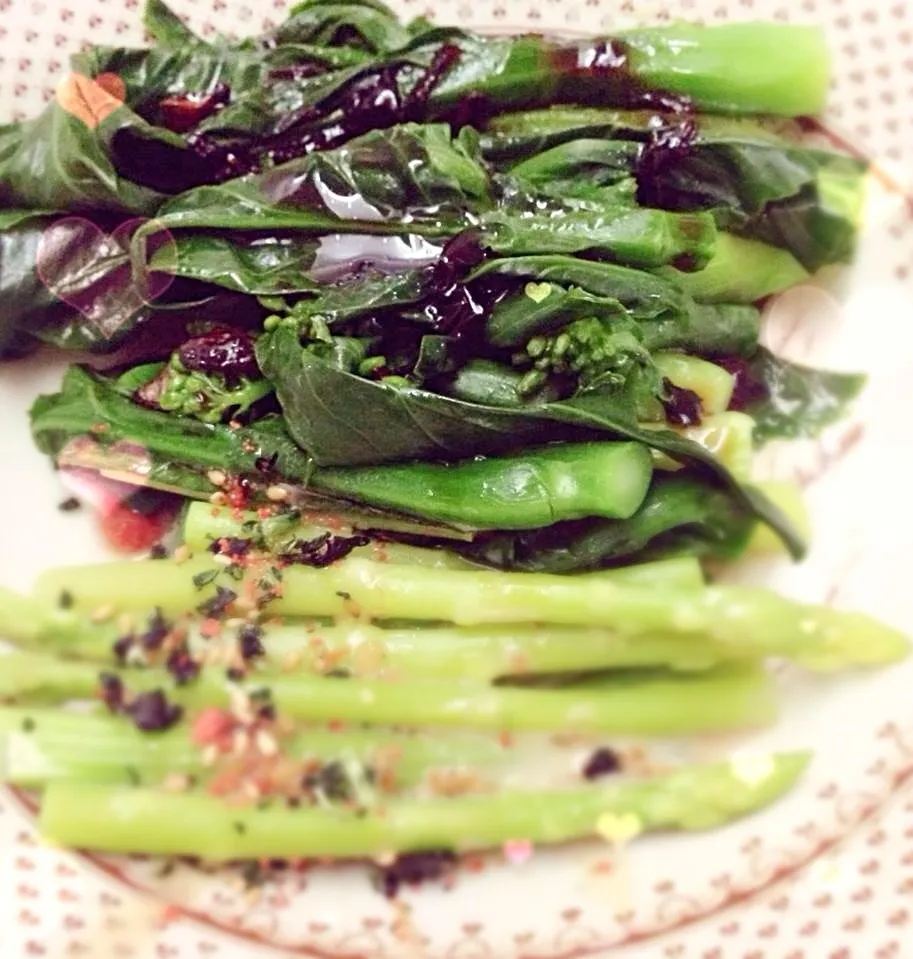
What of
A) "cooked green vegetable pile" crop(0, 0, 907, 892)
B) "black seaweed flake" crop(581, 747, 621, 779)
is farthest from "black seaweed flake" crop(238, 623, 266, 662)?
"black seaweed flake" crop(581, 747, 621, 779)

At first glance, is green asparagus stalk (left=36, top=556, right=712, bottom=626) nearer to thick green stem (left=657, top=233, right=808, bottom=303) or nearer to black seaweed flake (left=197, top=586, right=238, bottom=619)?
black seaweed flake (left=197, top=586, right=238, bottom=619)

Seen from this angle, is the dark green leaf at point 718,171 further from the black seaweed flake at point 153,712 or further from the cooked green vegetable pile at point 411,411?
the black seaweed flake at point 153,712

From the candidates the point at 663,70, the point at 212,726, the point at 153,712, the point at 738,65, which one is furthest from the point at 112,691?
the point at 738,65

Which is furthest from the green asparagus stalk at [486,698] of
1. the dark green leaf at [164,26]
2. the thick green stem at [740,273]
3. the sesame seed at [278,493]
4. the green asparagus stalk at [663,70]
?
the dark green leaf at [164,26]

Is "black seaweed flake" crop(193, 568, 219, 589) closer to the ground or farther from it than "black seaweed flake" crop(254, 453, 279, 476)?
closer to the ground

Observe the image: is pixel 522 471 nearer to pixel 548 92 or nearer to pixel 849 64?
pixel 548 92

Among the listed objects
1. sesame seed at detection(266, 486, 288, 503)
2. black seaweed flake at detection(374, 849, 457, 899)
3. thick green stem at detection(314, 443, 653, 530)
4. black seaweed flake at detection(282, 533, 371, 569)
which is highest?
thick green stem at detection(314, 443, 653, 530)
